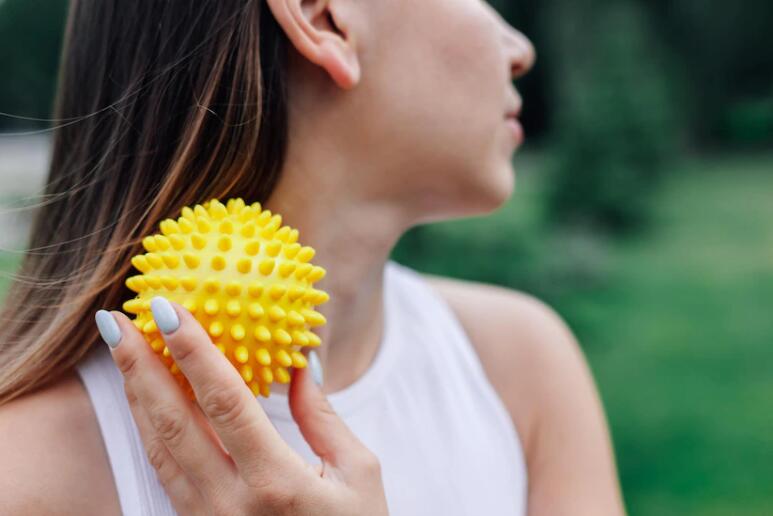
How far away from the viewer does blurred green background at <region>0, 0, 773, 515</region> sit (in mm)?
4262

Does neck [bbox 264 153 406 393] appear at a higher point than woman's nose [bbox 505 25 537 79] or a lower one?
lower

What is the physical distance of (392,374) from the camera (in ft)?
5.32

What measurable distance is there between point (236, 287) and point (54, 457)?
0.38 m

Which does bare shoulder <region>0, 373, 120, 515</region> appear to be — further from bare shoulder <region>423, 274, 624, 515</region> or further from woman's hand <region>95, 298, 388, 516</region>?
bare shoulder <region>423, 274, 624, 515</region>

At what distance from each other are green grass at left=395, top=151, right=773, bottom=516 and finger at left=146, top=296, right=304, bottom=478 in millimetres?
2986

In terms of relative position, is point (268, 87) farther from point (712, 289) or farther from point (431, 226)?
point (712, 289)

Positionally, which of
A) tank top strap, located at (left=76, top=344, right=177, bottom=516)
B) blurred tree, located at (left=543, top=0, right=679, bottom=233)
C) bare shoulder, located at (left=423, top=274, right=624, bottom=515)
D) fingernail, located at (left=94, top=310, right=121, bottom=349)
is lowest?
blurred tree, located at (left=543, top=0, right=679, bottom=233)

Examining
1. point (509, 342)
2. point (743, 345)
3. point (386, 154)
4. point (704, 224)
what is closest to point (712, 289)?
point (743, 345)

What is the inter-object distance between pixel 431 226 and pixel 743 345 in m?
2.09

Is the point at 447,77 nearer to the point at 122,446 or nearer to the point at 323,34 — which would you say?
the point at 323,34

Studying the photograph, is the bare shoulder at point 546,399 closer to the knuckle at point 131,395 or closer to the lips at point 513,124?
the lips at point 513,124

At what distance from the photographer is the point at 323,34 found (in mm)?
1321

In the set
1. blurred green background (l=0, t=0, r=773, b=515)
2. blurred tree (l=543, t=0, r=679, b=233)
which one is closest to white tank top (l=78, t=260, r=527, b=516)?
blurred green background (l=0, t=0, r=773, b=515)

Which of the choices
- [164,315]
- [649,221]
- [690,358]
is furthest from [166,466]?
[649,221]
